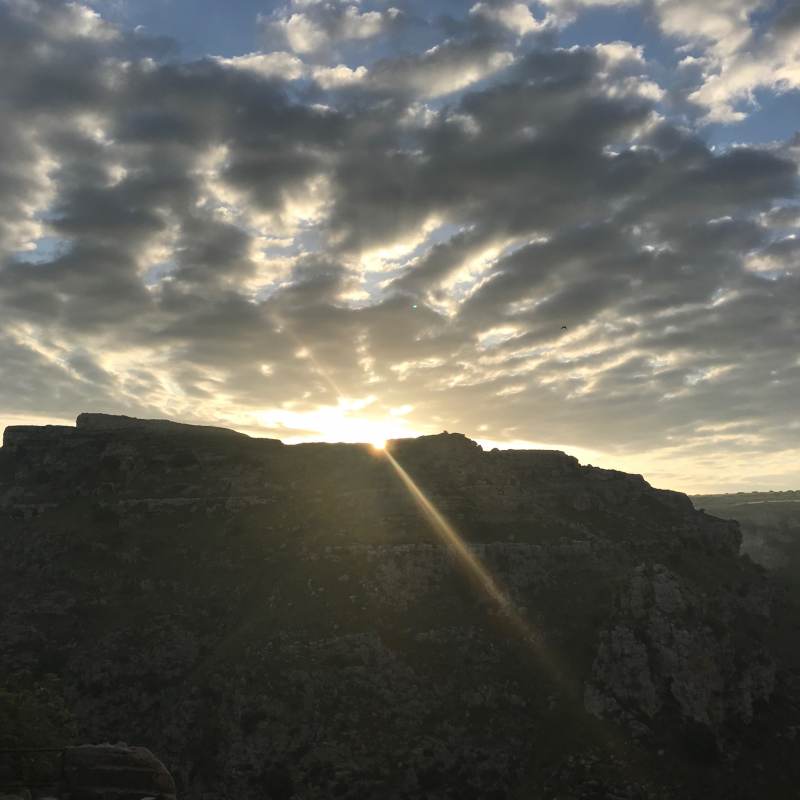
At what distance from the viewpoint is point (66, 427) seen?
97.9 m

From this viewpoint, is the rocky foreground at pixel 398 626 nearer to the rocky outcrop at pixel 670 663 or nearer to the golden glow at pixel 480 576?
the rocky outcrop at pixel 670 663

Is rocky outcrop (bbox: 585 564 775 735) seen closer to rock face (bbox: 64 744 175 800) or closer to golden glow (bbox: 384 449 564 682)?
golden glow (bbox: 384 449 564 682)

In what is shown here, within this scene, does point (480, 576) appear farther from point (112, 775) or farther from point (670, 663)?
point (112, 775)

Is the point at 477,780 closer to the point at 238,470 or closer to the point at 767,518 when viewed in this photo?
the point at 238,470

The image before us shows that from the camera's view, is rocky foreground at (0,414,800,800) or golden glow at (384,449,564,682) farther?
golden glow at (384,449,564,682)

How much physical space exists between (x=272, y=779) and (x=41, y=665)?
86.1ft

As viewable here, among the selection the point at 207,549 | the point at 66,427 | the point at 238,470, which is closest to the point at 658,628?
the point at 207,549

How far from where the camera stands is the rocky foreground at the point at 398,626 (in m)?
49.6

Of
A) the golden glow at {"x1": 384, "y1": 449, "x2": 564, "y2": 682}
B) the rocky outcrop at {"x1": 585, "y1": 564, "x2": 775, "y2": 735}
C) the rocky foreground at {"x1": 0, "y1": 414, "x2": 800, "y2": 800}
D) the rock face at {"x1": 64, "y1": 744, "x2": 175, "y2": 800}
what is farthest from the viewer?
the golden glow at {"x1": 384, "y1": 449, "x2": 564, "y2": 682}

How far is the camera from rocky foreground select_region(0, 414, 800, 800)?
49.6 metres

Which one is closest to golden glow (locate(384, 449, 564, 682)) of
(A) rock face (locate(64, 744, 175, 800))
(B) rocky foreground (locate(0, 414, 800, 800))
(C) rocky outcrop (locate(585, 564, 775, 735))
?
(B) rocky foreground (locate(0, 414, 800, 800))

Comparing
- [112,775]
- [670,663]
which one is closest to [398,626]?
[670,663]

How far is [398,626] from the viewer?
60.9m

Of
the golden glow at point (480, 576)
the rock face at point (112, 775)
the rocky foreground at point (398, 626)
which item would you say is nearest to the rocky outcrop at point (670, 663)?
the rocky foreground at point (398, 626)
